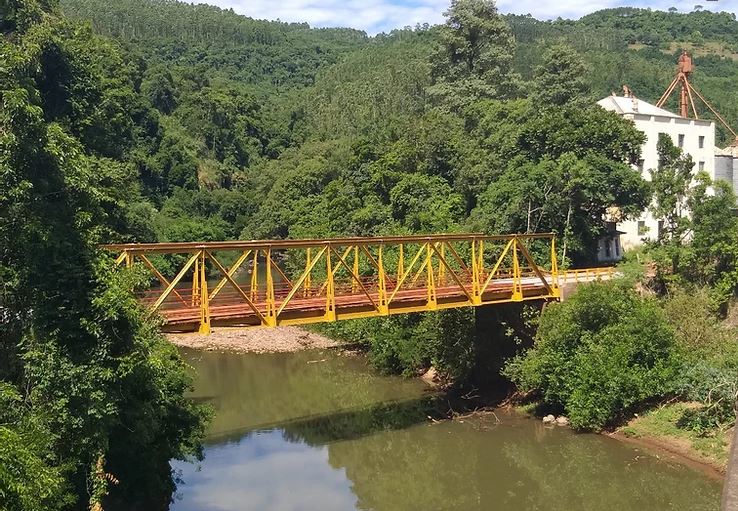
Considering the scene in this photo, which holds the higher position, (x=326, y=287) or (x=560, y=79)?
(x=560, y=79)

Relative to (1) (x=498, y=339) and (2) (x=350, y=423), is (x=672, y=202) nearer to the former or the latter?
(1) (x=498, y=339)

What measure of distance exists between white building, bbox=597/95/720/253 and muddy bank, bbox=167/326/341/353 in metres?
15.6

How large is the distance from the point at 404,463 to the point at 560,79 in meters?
30.5

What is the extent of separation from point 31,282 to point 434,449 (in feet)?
47.8

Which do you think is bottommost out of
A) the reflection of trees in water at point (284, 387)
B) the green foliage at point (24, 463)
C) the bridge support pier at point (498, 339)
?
the reflection of trees in water at point (284, 387)

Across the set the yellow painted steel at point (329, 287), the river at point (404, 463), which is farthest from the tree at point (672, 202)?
the river at point (404, 463)

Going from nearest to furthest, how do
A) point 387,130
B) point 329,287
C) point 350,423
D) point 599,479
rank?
point 599,479
point 329,287
point 350,423
point 387,130

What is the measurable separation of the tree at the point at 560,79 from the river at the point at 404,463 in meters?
22.8

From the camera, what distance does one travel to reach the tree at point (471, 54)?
56.0 m

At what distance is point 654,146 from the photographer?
133 ft

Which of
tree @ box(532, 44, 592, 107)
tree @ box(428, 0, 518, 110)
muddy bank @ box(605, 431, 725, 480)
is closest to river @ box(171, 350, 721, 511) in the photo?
muddy bank @ box(605, 431, 725, 480)

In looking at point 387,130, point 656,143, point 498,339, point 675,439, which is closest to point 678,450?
point 675,439

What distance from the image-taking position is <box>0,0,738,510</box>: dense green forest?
1342cm

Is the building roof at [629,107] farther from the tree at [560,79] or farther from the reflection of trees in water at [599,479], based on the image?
the reflection of trees in water at [599,479]
